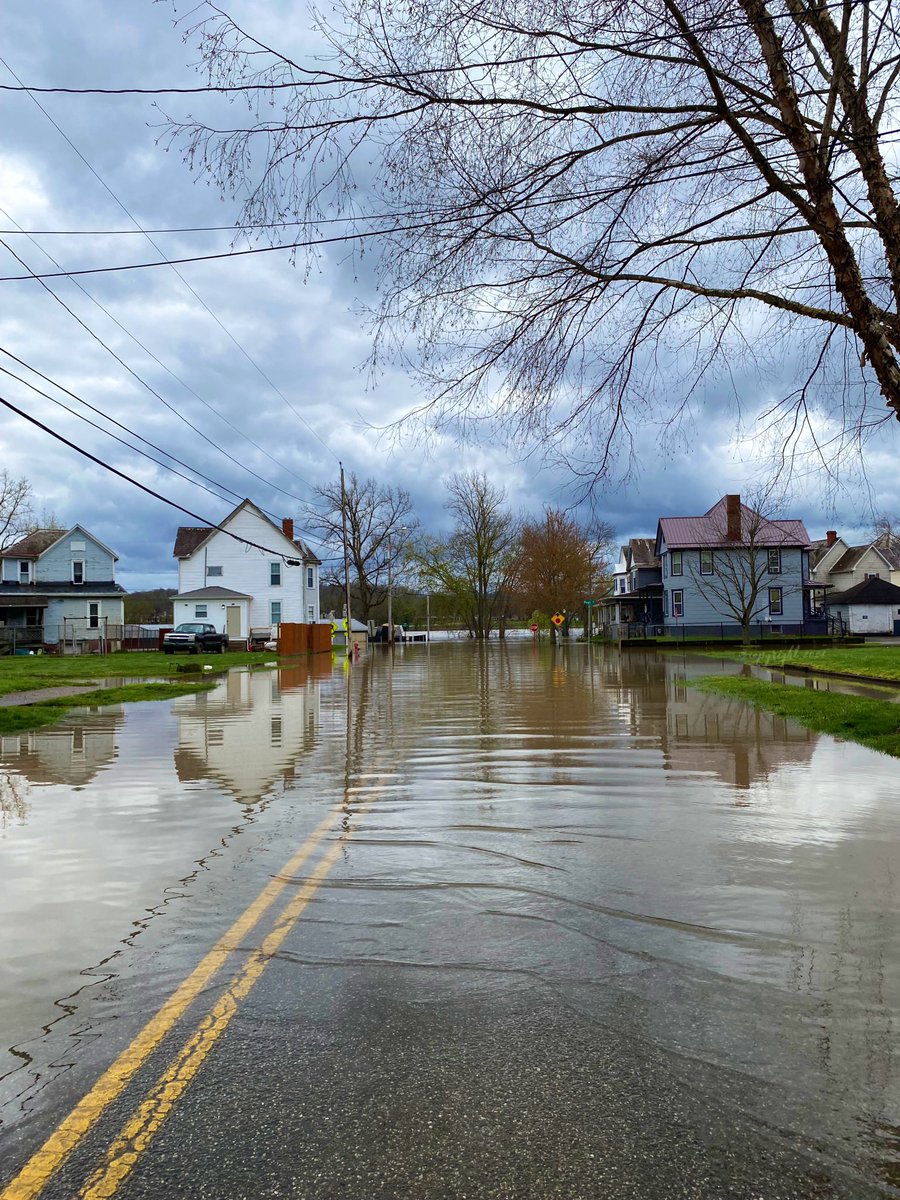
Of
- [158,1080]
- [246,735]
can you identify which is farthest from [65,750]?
[158,1080]

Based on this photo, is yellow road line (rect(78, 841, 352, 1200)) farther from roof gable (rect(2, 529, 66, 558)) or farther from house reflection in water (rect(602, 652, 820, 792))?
roof gable (rect(2, 529, 66, 558))

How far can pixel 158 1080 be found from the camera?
339cm

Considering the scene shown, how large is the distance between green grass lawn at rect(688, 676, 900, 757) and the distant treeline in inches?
→ 3761

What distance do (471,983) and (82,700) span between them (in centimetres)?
1886

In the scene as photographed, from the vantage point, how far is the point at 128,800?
9.21 metres

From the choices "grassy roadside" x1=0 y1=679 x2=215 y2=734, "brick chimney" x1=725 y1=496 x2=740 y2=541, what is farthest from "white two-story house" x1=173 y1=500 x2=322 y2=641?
"grassy roadside" x1=0 y1=679 x2=215 y2=734

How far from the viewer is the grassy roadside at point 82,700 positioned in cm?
1645

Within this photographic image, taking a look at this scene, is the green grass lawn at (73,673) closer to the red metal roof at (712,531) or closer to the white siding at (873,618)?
the red metal roof at (712,531)

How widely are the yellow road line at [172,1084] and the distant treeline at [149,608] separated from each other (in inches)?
4257

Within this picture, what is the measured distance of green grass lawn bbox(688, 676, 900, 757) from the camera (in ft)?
43.5

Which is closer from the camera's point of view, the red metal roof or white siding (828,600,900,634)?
the red metal roof

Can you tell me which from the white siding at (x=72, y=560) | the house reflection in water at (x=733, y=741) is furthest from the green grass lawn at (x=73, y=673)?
the white siding at (x=72, y=560)

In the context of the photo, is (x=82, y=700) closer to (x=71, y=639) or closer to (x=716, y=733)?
(x=716, y=733)

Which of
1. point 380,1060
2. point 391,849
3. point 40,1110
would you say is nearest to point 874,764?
point 391,849
